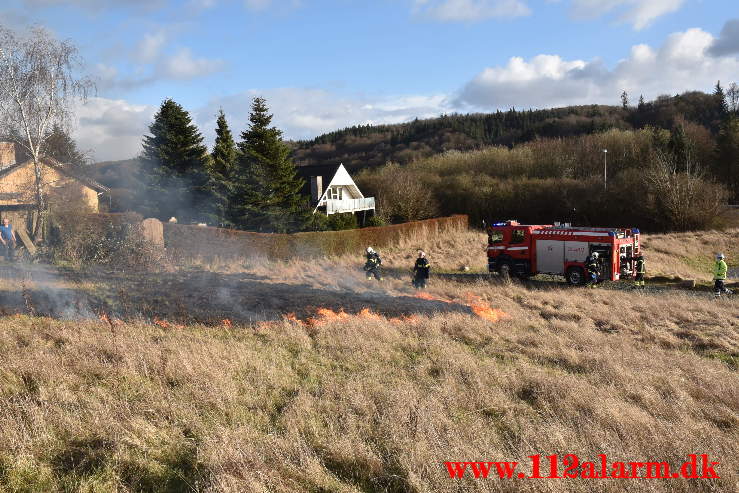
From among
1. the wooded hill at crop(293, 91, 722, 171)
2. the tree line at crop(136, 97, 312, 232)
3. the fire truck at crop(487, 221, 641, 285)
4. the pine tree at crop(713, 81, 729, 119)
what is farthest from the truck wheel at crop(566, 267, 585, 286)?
the pine tree at crop(713, 81, 729, 119)

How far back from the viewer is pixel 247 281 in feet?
57.1

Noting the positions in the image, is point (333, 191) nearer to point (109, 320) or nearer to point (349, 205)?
point (349, 205)

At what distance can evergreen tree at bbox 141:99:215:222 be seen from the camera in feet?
108

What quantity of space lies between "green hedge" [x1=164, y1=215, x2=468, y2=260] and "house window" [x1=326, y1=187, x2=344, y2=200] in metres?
15.6

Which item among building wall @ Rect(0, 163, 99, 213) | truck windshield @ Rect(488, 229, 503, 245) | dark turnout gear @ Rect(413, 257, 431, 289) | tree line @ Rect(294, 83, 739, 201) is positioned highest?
tree line @ Rect(294, 83, 739, 201)

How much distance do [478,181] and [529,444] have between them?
43.9 metres

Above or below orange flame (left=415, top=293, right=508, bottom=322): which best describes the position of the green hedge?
above

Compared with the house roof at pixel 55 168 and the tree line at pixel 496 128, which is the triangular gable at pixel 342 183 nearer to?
the house roof at pixel 55 168

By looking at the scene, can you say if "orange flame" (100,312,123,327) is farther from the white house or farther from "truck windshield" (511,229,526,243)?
the white house

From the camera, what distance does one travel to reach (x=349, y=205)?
1677 inches

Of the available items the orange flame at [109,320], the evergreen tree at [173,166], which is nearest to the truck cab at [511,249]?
the orange flame at [109,320]

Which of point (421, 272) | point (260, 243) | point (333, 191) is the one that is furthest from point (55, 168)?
point (333, 191)

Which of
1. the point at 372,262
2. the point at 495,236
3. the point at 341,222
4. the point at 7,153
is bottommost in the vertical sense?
the point at 372,262

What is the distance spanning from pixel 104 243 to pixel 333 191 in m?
28.1
